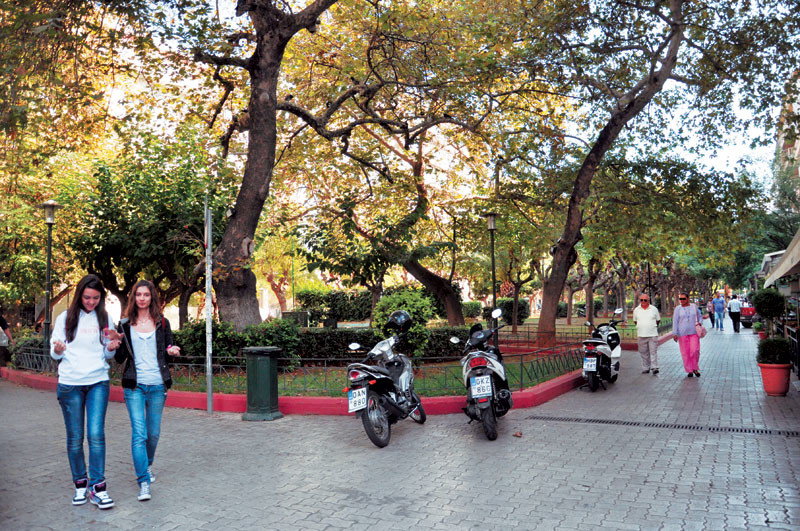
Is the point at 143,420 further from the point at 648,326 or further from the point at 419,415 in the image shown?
the point at 648,326

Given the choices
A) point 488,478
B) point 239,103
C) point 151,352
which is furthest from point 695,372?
point 239,103

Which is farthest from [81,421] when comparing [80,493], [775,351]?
[775,351]

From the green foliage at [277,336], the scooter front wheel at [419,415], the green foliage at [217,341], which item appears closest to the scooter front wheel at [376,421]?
the scooter front wheel at [419,415]

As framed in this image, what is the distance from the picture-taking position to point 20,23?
29.0ft

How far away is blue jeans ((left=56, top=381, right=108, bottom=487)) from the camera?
4.98 meters

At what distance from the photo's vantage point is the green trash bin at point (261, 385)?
872 centimetres

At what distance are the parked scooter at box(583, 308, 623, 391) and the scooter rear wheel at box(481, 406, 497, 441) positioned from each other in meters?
4.22

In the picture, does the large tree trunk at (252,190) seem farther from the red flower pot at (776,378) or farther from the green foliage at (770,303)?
the green foliage at (770,303)

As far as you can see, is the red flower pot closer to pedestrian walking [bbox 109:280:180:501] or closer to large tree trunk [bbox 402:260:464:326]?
pedestrian walking [bbox 109:280:180:501]

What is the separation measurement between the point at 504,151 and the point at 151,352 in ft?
41.2

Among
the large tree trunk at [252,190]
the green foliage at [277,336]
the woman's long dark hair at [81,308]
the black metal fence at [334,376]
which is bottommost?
Result: the black metal fence at [334,376]

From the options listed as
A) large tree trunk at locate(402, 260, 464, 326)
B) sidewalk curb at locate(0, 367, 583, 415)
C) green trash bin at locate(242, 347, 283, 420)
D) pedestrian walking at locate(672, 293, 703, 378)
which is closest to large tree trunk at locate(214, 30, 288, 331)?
sidewalk curb at locate(0, 367, 583, 415)

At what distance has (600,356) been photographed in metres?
11.3

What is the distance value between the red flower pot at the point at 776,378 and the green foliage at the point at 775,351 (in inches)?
3.1
